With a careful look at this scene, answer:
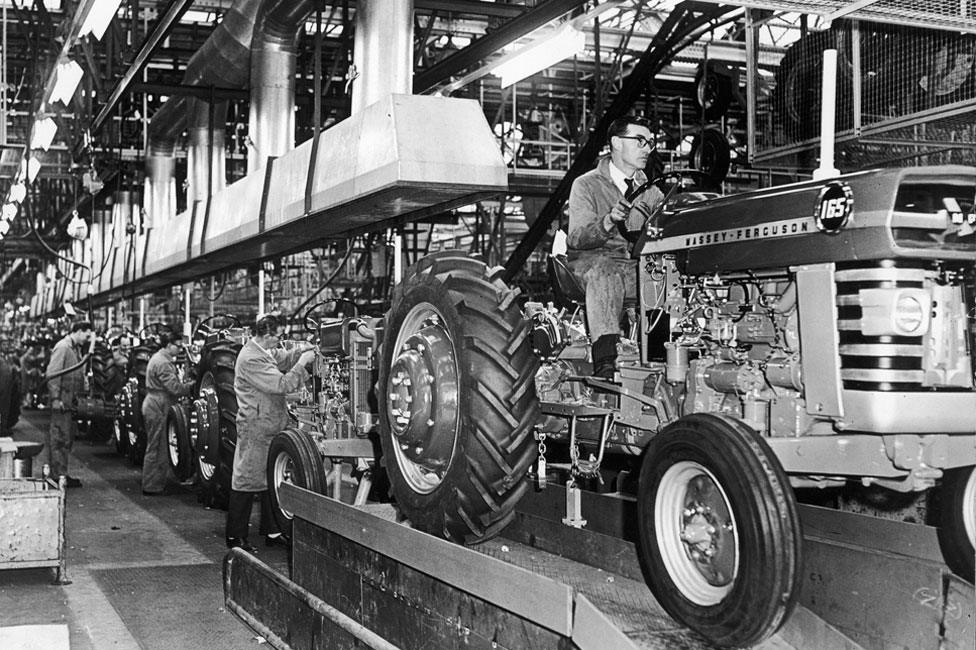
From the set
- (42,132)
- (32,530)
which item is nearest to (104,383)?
(42,132)

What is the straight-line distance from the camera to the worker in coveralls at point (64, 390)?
38.0ft

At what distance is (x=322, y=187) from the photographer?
6.81 meters

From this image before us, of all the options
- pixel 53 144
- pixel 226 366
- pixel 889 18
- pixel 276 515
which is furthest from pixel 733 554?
pixel 53 144

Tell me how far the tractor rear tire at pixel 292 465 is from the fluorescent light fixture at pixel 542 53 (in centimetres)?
322

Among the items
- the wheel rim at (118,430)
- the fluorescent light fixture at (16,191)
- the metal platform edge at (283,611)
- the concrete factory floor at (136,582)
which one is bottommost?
the concrete factory floor at (136,582)

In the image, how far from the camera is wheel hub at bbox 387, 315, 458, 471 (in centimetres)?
447

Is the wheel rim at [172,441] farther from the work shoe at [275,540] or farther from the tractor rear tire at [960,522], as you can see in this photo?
the tractor rear tire at [960,522]

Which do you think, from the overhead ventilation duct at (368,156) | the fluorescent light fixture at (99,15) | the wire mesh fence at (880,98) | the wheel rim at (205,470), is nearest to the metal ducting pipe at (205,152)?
the overhead ventilation duct at (368,156)

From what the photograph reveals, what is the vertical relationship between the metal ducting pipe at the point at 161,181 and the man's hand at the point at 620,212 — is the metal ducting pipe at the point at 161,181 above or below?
above

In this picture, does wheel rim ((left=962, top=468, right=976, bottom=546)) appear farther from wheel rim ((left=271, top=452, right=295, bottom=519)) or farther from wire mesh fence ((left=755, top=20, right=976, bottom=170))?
wheel rim ((left=271, top=452, right=295, bottom=519))

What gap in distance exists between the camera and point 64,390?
1473 cm

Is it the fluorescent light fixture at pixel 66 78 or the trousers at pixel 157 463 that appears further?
the trousers at pixel 157 463

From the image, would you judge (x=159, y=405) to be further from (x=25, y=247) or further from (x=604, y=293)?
(x=25, y=247)

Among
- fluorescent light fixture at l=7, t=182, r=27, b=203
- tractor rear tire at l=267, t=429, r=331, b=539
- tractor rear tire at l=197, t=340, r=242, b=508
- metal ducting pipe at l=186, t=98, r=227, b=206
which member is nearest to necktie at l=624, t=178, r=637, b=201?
Answer: tractor rear tire at l=267, t=429, r=331, b=539
